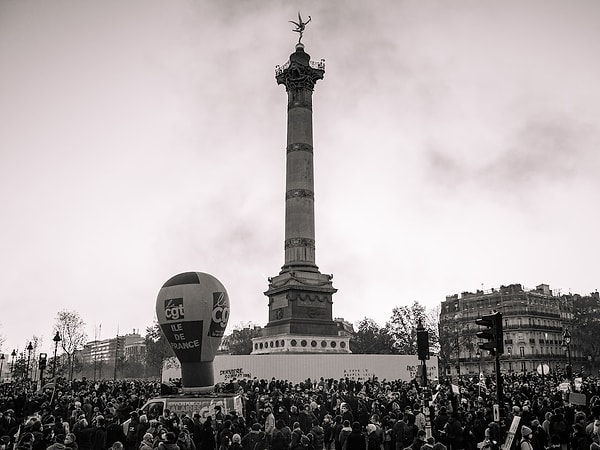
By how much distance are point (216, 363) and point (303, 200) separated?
52.9 feet

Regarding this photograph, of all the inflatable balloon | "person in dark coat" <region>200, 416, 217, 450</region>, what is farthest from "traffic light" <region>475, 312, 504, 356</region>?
the inflatable balloon

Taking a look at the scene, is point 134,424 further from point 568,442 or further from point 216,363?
point 216,363

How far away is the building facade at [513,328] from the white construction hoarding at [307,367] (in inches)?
1454

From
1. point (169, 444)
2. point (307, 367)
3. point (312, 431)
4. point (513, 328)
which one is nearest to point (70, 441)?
point (169, 444)

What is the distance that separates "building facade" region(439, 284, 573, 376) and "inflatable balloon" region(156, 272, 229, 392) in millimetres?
63504

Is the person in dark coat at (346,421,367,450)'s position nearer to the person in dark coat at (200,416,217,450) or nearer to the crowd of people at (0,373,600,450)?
the crowd of people at (0,373,600,450)

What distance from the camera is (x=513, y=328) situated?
91875mm

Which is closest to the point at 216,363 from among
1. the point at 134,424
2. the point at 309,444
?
the point at 134,424

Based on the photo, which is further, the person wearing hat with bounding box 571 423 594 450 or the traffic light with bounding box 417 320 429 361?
the traffic light with bounding box 417 320 429 361

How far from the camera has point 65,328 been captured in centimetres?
7675

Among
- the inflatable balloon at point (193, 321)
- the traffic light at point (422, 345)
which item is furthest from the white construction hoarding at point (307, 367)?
the traffic light at point (422, 345)

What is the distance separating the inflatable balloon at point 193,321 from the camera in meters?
25.2

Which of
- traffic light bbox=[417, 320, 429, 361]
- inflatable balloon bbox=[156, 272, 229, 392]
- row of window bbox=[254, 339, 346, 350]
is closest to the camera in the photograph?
traffic light bbox=[417, 320, 429, 361]

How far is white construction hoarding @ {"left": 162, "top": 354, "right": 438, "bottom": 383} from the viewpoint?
45344mm
